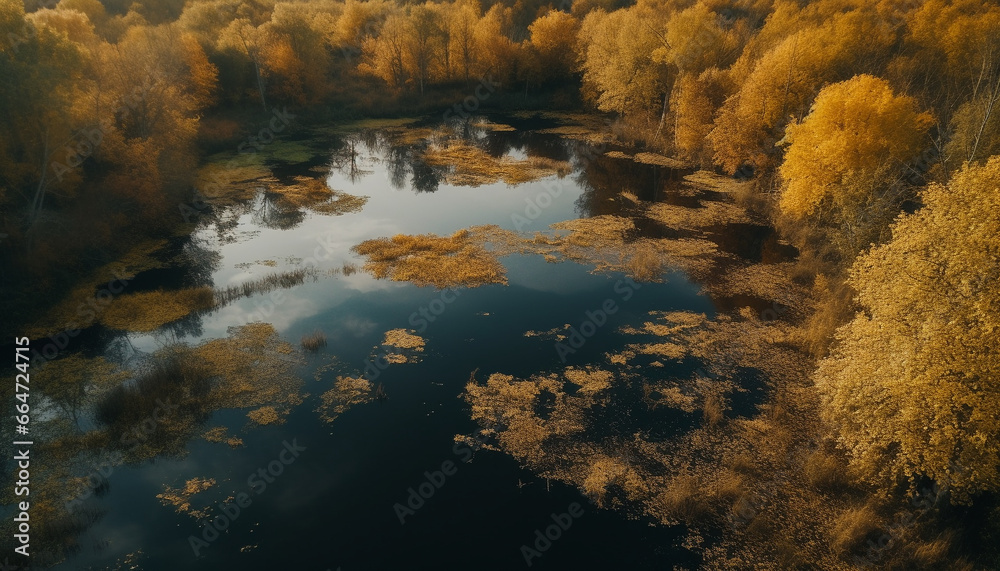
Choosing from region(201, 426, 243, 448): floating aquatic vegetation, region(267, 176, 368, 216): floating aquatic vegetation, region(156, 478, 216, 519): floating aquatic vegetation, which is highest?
region(267, 176, 368, 216): floating aquatic vegetation

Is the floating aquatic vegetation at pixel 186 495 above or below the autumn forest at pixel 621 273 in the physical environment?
below

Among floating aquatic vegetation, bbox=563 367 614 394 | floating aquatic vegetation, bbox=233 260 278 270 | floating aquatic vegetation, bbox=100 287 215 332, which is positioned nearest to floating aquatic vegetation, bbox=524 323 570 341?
floating aquatic vegetation, bbox=563 367 614 394

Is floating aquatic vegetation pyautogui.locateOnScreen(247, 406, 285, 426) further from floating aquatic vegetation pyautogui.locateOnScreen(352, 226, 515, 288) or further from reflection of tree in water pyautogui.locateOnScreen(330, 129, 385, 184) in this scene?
reflection of tree in water pyautogui.locateOnScreen(330, 129, 385, 184)

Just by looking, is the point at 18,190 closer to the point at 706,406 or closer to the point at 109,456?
the point at 109,456

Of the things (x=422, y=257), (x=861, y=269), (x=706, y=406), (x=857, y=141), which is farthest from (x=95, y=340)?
(x=857, y=141)

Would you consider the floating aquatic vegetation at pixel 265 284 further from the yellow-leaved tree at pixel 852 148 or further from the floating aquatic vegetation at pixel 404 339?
the yellow-leaved tree at pixel 852 148

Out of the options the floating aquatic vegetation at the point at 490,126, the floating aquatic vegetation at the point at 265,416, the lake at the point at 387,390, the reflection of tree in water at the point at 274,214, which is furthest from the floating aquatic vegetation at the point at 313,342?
the floating aquatic vegetation at the point at 490,126
